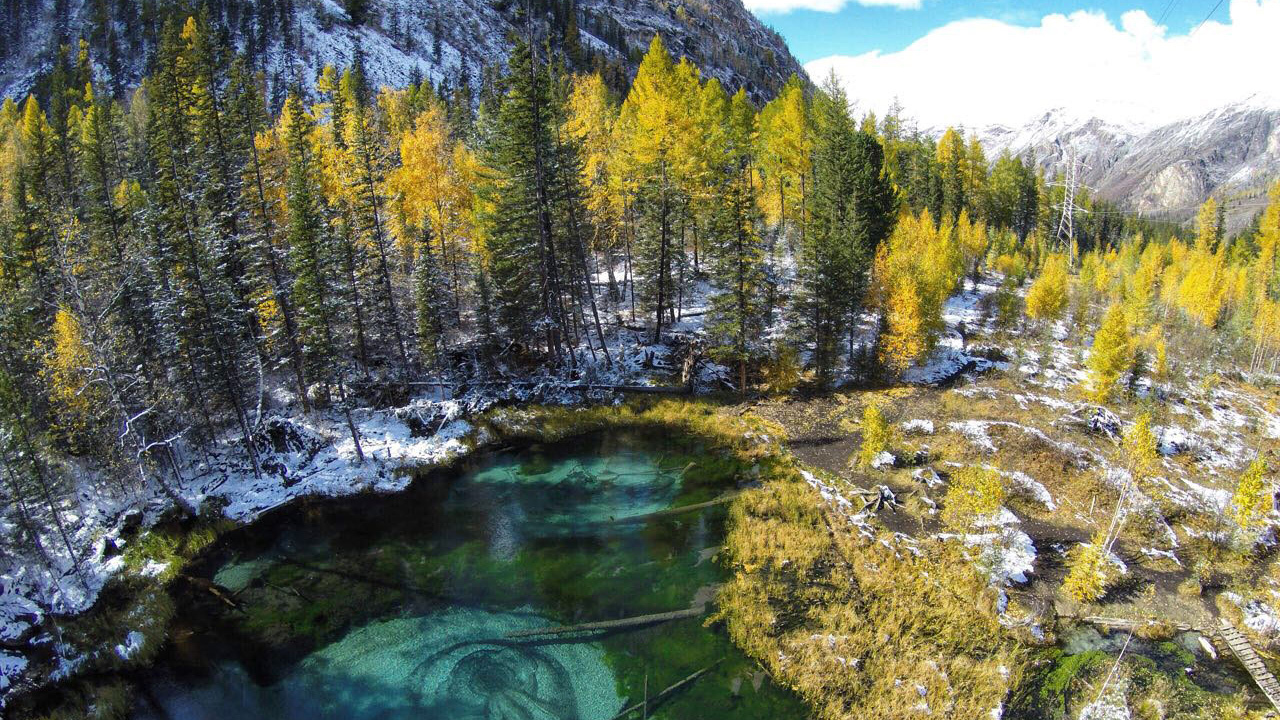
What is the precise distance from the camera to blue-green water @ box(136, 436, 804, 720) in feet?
47.8

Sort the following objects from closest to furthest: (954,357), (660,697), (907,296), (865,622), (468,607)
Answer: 1. (660,697)
2. (865,622)
3. (468,607)
4. (907,296)
5. (954,357)

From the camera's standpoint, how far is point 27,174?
3934 cm

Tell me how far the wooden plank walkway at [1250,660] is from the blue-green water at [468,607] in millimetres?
11727

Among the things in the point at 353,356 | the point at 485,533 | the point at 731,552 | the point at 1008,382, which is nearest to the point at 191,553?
the point at 485,533

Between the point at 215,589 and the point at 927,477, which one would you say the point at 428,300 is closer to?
the point at 215,589

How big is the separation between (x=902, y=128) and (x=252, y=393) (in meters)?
61.6

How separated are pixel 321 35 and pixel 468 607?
116 m

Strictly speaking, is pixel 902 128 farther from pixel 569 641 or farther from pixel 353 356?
pixel 569 641

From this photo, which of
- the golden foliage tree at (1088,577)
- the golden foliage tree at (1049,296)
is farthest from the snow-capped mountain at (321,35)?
the golden foliage tree at (1088,577)

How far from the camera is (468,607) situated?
17.9 m

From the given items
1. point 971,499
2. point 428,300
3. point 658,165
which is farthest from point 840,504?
point 428,300

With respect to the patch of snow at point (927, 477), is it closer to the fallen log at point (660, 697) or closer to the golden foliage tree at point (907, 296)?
the golden foliage tree at point (907, 296)

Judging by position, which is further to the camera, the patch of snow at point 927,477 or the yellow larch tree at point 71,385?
the patch of snow at point 927,477

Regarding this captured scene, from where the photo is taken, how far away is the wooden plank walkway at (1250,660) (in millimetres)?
14266
